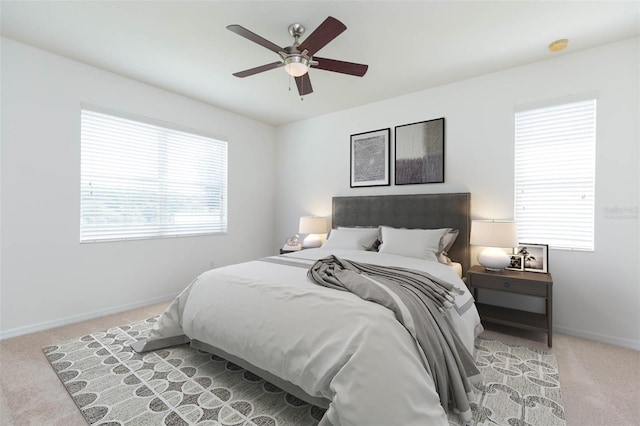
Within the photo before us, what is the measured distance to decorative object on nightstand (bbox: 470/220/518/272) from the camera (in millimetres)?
2682

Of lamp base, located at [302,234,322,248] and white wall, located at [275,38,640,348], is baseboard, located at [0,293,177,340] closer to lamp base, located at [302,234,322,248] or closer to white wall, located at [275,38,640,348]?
lamp base, located at [302,234,322,248]

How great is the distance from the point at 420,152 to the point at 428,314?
8.07 feet

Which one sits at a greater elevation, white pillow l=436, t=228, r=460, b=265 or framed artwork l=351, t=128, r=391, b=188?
framed artwork l=351, t=128, r=391, b=188

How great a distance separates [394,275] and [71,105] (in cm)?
355

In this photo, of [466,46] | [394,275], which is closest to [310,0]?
[466,46]

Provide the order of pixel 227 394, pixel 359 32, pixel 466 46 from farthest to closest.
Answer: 1. pixel 466 46
2. pixel 359 32
3. pixel 227 394

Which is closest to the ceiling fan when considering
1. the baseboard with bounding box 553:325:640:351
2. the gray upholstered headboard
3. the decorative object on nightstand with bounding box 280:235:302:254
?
the gray upholstered headboard

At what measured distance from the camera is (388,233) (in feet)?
10.8

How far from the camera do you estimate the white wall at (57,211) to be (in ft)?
8.61

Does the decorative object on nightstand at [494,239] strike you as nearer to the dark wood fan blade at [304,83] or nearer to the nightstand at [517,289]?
the nightstand at [517,289]

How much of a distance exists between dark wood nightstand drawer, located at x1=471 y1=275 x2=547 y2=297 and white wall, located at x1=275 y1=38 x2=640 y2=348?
56 centimetres

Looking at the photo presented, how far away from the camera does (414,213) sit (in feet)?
11.6

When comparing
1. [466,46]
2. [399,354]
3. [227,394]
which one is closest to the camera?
[399,354]

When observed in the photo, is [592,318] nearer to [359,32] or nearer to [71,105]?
[359,32]
